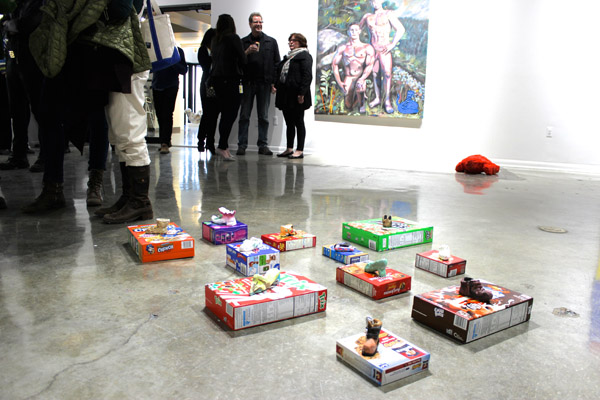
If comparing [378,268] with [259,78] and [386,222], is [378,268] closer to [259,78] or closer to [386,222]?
[386,222]

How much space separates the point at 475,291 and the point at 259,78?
496 cm

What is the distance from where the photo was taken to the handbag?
242 centimetres

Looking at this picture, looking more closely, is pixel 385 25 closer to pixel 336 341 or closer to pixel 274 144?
pixel 274 144

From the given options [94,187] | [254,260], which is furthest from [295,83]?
[254,260]

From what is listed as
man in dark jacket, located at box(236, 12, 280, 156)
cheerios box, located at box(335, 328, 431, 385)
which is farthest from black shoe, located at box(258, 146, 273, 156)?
cheerios box, located at box(335, 328, 431, 385)

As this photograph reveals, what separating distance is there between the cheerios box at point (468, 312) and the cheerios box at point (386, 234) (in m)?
0.63

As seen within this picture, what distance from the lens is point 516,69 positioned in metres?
5.58

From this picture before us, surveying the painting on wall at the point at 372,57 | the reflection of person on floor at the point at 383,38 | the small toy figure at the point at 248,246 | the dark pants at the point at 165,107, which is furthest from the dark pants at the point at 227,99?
the small toy figure at the point at 248,246

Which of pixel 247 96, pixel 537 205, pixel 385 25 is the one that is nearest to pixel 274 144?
pixel 247 96

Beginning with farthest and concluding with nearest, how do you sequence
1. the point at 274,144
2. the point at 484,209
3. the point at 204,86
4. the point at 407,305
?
the point at 274,144, the point at 204,86, the point at 484,209, the point at 407,305

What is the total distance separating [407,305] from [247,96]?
16.2 feet

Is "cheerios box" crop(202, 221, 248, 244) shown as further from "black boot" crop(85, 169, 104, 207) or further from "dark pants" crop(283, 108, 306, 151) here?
"dark pants" crop(283, 108, 306, 151)

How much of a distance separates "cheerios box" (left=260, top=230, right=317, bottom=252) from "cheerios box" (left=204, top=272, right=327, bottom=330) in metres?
0.51

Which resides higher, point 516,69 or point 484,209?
point 516,69
